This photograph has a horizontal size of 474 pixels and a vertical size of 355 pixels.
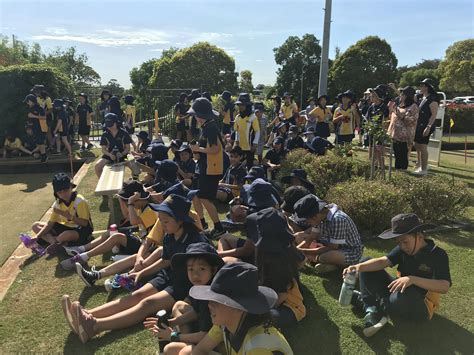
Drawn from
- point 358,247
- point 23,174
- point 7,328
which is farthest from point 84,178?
point 358,247

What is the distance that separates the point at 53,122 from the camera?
496 inches

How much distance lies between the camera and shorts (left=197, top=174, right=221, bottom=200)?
5746 mm

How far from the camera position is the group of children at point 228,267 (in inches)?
89.3

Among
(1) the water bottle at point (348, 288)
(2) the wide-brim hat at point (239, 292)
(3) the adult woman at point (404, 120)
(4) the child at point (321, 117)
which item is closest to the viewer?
(2) the wide-brim hat at point (239, 292)

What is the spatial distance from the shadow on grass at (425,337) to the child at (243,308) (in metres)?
1.49

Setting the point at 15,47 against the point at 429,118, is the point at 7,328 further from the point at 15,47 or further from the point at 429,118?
the point at 15,47

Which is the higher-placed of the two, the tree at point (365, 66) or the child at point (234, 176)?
the tree at point (365, 66)

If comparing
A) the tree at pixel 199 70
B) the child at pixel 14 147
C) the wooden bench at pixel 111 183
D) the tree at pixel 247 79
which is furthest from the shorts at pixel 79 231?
the tree at pixel 247 79

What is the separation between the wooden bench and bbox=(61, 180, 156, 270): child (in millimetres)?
1053

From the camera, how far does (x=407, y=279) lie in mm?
3207

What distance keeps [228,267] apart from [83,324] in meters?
1.86

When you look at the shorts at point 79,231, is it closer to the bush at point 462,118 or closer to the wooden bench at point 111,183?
the wooden bench at point 111,183

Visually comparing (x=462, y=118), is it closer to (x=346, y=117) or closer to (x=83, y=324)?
(x=346, y=117)

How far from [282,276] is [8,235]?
16.6 feet
